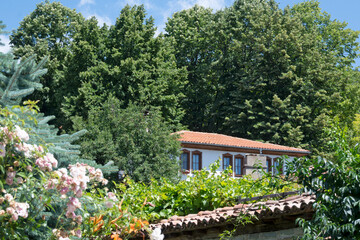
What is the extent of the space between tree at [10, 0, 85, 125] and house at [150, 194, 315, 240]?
22524mm

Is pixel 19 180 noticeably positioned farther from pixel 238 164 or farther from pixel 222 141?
pixel 238 164

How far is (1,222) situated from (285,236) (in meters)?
→ 4.97

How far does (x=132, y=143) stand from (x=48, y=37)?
57.0 ft

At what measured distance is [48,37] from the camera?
106 ft

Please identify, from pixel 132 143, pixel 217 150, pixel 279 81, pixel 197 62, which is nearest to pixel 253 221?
pixel 132 143

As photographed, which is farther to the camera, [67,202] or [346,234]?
[346,234]

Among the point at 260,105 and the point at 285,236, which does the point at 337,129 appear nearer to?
the point at 285,236

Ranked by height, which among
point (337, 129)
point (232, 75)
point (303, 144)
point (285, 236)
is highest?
point (232, 75)

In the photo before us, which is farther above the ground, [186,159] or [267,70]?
[267,70]

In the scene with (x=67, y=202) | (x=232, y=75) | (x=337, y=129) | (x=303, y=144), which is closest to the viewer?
(x=67, y=202)

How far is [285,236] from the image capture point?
24.6ft

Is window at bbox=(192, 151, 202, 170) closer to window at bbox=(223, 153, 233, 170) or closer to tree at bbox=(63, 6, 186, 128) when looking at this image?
window at bbox=(223, 153, 233, 170)

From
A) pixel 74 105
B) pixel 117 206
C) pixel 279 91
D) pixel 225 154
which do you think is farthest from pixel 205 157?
pixel 117 206

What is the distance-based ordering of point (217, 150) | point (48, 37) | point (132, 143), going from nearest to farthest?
point (132, 143) → point (217, 150) → point (48, 37)
